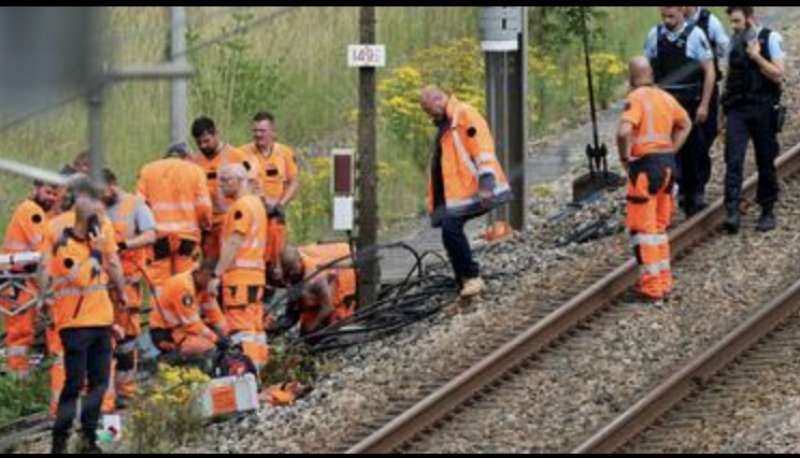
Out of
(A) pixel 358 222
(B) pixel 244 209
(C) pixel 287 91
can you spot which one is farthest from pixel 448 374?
(C) pixel 287 91

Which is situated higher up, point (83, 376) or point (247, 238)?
point (247, 238)

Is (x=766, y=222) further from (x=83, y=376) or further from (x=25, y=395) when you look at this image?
(x=83, y=376)

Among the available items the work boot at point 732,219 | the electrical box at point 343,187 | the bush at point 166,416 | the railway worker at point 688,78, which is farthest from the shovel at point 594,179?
the bush at point 166,416

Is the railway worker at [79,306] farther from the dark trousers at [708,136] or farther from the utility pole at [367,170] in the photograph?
the dark trousers at [708,136]

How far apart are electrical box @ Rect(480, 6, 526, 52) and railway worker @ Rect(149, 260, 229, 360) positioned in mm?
3923

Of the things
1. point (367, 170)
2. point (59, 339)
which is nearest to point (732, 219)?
point (367, 170)

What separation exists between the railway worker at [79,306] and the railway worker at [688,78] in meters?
4.97

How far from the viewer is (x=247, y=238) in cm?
1689

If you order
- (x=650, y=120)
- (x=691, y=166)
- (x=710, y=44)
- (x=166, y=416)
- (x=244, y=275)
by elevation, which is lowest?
(x=166, y=416)

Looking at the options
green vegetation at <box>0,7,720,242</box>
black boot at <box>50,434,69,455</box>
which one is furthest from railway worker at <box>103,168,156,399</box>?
green vegetation at <box>0,7,720,242</box>

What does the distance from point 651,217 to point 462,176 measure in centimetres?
130

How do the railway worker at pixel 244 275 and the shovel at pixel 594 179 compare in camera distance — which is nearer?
the railway worker at pixel 244 275

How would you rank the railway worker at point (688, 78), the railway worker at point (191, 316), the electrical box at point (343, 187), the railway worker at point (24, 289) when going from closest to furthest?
1. the railway worker at point (191, 316)
2. the railway worker at point (24, 289)
3. the railway worker at point (688, 78)
4. the electrical box at point (343, 187)

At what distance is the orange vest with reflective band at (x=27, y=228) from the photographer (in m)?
18.2
